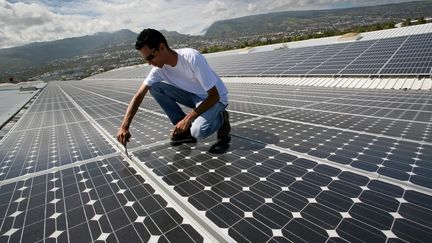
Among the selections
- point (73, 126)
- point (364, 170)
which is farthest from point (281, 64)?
point (364, 170)

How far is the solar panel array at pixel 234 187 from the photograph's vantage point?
2826mm

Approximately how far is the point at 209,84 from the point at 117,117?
722 centimetres

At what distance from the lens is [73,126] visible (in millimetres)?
9391

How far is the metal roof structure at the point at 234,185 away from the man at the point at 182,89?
0.52m

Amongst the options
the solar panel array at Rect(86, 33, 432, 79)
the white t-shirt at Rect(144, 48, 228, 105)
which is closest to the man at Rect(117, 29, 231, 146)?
the white t-shirt at Rect(144, 48, 228, 105)

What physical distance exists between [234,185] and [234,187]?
61 millimetres

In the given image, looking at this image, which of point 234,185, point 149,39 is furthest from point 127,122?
point 234,185

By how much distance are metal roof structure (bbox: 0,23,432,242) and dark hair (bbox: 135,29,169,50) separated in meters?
2.22

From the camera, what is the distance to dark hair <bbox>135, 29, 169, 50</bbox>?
4297mm

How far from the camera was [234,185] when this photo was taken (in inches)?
149

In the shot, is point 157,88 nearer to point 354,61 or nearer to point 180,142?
point 180,142

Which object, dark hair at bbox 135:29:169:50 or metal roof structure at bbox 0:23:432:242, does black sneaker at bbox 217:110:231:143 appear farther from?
dark hair at bbox 135:29:169:50

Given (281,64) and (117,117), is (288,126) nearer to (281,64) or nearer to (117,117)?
(117,117)

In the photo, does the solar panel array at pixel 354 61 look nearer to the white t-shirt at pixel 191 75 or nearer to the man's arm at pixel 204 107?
→ the white t-shirt at pixel 191 75
